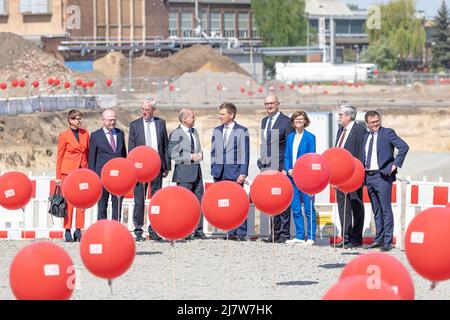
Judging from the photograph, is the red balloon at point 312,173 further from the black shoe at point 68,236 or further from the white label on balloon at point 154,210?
the black shoe at point 68,236

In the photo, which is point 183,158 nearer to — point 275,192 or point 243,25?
point 275,192

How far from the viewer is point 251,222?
17.5m

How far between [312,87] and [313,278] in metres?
72.7

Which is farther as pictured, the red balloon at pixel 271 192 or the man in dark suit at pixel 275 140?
the man in dark suit at pixel 275 140

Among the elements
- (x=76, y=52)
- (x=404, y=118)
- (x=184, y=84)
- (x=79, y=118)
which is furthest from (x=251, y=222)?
(x=76, y=52)

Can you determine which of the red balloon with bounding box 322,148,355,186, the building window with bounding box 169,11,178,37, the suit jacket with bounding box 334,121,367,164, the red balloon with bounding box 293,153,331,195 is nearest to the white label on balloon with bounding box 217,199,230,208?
the red balloon with bounding box 293,153,331,195

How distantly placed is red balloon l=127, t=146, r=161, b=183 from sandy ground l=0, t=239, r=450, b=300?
3.03 ft

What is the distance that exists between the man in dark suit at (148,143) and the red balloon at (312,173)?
3069 millimetres

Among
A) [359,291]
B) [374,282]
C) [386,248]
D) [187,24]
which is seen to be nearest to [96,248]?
[374,282]

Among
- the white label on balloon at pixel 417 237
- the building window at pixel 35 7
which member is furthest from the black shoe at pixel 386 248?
the building window at pixel 35 7

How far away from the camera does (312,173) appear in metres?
14.1

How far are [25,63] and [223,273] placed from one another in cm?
5299

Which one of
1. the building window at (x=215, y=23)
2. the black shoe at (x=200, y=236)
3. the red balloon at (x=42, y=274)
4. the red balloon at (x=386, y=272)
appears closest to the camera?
the red balloon at (x=386, y=272)

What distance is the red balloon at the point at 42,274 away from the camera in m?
9.09
